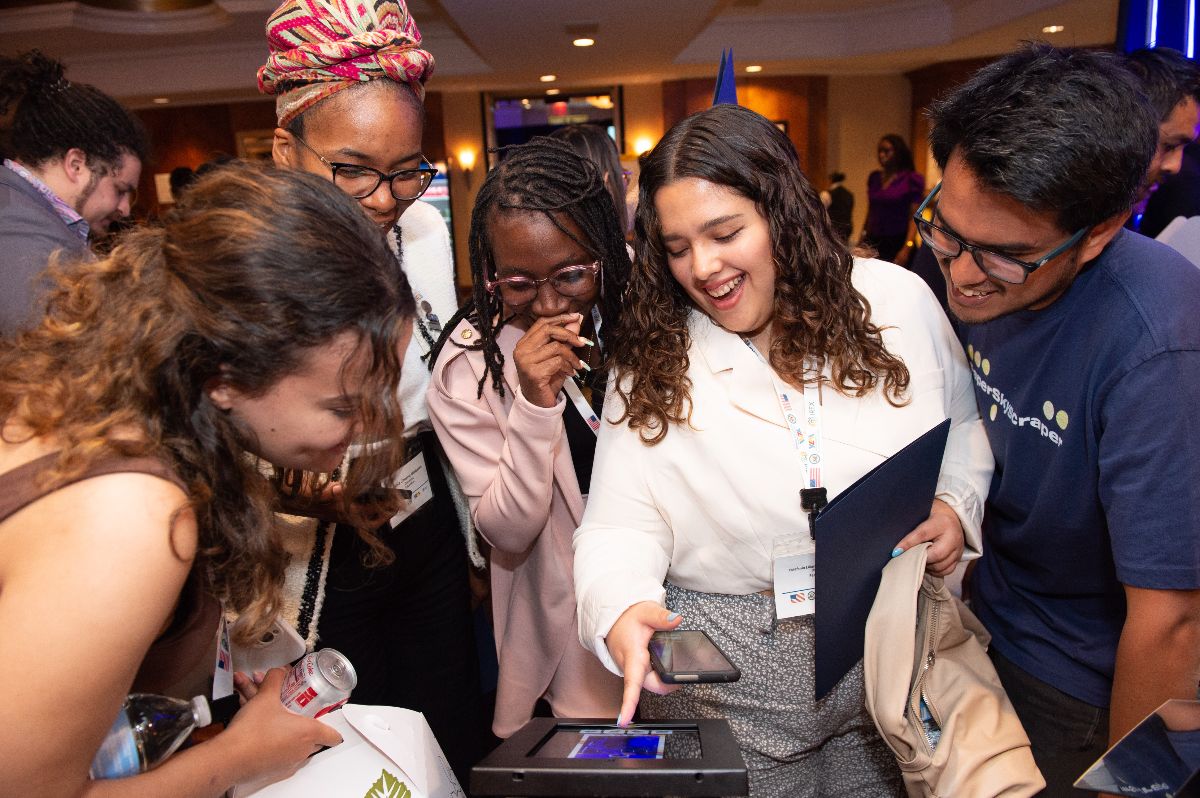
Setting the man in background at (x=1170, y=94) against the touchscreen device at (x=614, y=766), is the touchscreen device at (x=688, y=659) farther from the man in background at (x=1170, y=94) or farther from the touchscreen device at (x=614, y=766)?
the man in background at (x=1170, y=94)

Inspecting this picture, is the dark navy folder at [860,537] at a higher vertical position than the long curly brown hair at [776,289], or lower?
lower

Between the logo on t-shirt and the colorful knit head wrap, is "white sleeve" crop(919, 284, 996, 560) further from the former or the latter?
the colorful knit head wrap

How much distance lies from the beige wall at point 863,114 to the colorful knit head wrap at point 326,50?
34.7 feet

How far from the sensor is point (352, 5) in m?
1.50

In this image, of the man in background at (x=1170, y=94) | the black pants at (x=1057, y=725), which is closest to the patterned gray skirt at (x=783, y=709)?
the black pants at (x=1057, y=725)

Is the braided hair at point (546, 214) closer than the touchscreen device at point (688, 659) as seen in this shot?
No

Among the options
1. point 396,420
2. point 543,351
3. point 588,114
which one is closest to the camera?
point 396,420

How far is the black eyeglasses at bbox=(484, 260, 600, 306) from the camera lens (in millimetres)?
1450

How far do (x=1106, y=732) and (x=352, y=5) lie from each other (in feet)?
5.90

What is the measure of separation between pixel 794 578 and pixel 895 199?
6.90m

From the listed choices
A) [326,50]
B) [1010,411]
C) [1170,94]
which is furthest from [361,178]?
[1170,94]

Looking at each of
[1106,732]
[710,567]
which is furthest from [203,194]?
[1106,732]

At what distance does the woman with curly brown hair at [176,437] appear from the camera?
0.73m

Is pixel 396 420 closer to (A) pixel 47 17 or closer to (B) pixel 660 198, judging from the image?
(B) pixel 660 198
